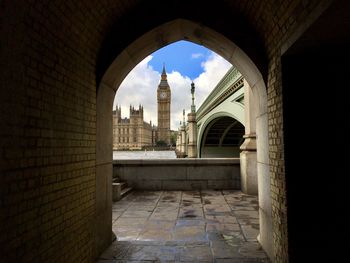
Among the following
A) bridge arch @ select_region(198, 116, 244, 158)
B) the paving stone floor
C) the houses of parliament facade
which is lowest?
the paving stone floor

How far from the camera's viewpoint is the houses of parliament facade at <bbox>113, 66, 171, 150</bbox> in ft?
338

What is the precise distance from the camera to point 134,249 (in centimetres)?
408

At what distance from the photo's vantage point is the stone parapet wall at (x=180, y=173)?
→ 30.3 feet

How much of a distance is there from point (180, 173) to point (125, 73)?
5.50 meters

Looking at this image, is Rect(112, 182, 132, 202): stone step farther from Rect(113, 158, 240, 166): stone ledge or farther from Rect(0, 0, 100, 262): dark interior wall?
Answer: Rect(0, 0, 100, 262): dark interior wall

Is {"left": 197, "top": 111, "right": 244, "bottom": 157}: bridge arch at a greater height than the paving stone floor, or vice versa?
{"left": 197, "top": 111, "right": 244, "bottom": 157}: bridge arch

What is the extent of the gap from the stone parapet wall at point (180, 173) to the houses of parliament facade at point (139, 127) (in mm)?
92785

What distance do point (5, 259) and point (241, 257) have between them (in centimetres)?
301

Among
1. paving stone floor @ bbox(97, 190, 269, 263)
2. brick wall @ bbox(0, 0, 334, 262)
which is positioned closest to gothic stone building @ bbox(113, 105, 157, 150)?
paving stone floor @ bbox(97, 190, 269, 263)

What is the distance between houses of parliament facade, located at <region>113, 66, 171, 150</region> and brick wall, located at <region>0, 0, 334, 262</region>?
98.7 meters

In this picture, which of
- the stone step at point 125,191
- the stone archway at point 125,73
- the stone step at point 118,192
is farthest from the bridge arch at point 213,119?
the stone archway at point 125,73

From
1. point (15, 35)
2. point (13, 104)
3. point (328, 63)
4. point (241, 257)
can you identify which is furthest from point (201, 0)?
point (241, 257)

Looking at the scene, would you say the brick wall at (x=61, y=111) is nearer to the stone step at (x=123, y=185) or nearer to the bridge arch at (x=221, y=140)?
the stone step at (x=123, y=185)

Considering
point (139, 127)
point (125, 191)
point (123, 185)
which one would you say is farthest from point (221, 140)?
point (139, 127)
